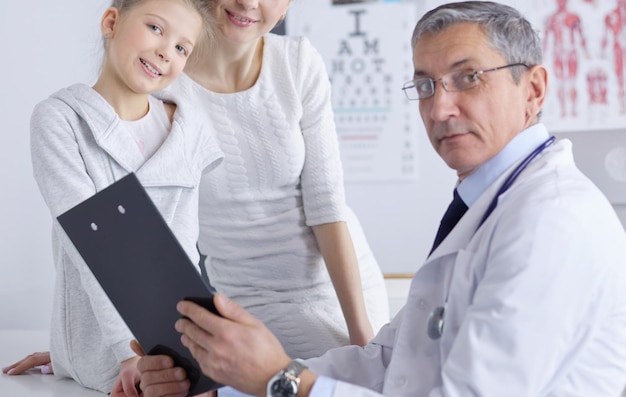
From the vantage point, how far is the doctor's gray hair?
1.37m

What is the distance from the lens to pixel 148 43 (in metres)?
1.68

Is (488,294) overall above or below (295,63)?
below

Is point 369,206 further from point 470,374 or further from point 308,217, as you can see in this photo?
point 470,374

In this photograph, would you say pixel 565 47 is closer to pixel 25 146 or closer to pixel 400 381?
pixel 25 146

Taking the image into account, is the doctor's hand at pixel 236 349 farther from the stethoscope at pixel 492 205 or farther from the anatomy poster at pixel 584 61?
the anatomy poster at pixel 584 61

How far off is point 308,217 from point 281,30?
5.96 ft

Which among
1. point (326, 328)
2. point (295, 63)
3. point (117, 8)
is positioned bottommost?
point (326, 328)

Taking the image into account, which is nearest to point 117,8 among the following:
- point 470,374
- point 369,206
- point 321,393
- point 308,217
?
point 308,217

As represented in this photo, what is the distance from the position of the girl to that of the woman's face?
0.08 m

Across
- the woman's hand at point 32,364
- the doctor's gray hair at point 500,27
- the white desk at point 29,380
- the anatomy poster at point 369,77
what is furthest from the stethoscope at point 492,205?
the anatomy poster at point 369,77

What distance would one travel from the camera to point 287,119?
6.54 ft

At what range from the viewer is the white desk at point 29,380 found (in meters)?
1.68

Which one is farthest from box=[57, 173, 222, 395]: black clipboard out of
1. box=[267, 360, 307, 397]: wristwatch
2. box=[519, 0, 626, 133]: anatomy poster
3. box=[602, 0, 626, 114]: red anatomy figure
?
box=[602, 0, 626, 114]: red anatomy figure

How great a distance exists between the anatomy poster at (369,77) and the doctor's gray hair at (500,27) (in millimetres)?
2163
